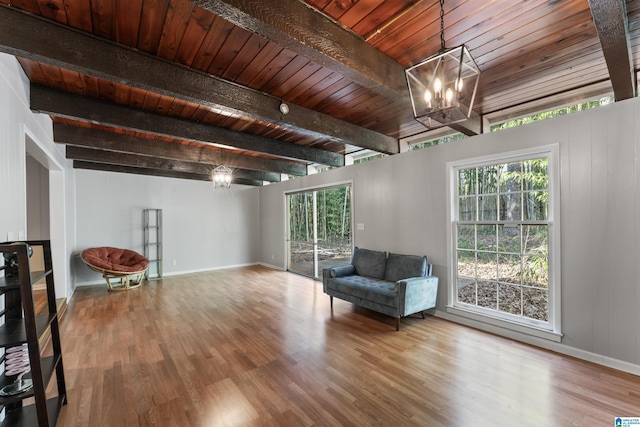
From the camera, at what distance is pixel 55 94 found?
2.76 metres

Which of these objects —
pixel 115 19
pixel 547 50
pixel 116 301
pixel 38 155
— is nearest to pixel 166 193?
pixel 116 301

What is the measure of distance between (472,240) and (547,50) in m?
2.15

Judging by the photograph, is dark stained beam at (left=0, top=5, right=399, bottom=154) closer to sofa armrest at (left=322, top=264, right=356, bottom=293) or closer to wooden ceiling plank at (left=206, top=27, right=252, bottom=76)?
wooden ceiling plank at (left=206, top=27, right=252, bottom=76)

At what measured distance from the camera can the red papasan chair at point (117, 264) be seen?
17.0 ft

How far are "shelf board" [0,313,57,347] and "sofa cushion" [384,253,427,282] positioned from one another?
3.66 meters

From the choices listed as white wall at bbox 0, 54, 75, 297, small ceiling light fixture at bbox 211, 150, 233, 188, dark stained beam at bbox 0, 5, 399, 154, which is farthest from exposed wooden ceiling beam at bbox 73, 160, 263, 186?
dark stained beam at bbox 0, 5, 399, 154

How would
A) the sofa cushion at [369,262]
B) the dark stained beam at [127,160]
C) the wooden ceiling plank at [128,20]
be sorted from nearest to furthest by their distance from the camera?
1. the wooden ceiling plank at [128,20]
2. the sofa cushion at [369,262]
3. the dark stained beam at [127,160]

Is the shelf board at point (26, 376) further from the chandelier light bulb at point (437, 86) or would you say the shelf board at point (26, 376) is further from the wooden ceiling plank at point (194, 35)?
the chandelier light bulb at point (437, 86)

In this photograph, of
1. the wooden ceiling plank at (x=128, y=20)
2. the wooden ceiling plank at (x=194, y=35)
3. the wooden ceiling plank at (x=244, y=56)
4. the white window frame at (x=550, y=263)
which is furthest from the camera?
the white window frame at (x=550, y=263)

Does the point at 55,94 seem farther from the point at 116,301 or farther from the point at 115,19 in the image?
the point at 116,301

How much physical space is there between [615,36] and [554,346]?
277cm

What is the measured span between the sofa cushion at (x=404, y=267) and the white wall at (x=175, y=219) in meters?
5.05

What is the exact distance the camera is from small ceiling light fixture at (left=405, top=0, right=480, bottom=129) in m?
1.51

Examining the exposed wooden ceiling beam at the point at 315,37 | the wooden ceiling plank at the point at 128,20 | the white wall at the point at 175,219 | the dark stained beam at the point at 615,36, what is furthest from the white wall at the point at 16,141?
the dark stained beam at the point at 615,36
